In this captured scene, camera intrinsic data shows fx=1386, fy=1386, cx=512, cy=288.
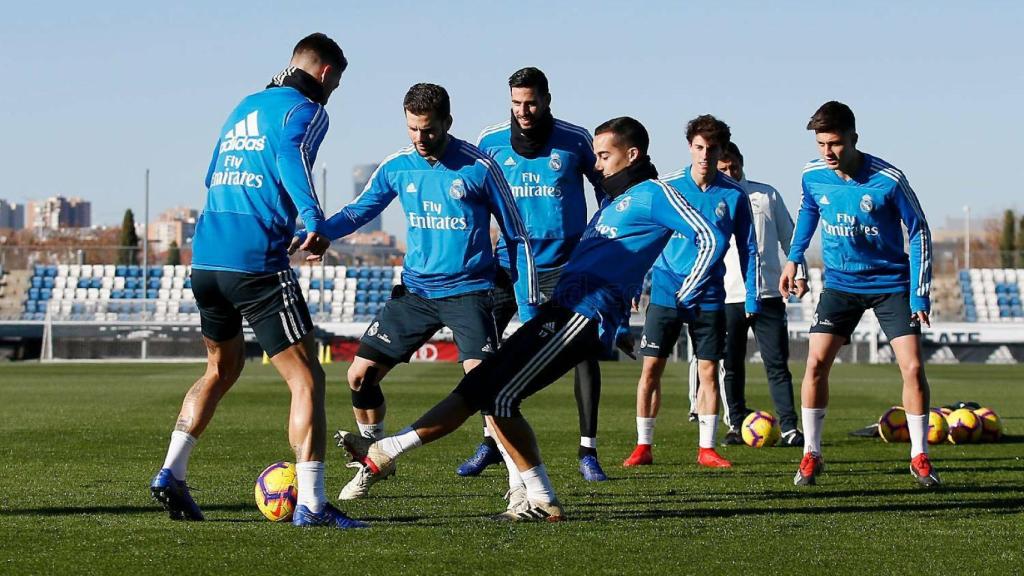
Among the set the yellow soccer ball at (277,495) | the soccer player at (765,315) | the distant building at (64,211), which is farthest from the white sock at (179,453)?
the distant building at (64,211)

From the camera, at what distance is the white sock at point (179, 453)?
658 centimetres

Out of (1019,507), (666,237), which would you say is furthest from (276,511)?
(1019,507)

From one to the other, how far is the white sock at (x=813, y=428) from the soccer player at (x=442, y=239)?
87.7 inches

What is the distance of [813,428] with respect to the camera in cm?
886

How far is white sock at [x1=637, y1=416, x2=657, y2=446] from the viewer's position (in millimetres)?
9773

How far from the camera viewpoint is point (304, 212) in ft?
20.2

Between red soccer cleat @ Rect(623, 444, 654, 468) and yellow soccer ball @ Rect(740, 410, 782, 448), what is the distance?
1.98 m

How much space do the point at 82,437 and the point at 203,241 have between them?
573 centimetres

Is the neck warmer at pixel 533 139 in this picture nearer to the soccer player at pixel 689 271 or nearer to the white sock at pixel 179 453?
the soccer player at pixel 689 271

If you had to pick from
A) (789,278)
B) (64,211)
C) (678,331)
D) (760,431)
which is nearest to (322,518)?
(789,278)

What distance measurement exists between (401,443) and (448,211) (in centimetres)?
181

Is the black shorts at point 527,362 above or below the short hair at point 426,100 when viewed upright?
below

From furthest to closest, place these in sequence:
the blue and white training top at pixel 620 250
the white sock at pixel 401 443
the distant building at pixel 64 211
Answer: the distant building at pixel 64 211 → the blue and white training top at pixel 620 250 → the white sock at pixel 401 443

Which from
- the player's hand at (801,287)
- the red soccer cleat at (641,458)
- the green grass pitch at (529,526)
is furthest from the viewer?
the red soccer cleat at (641,458)
